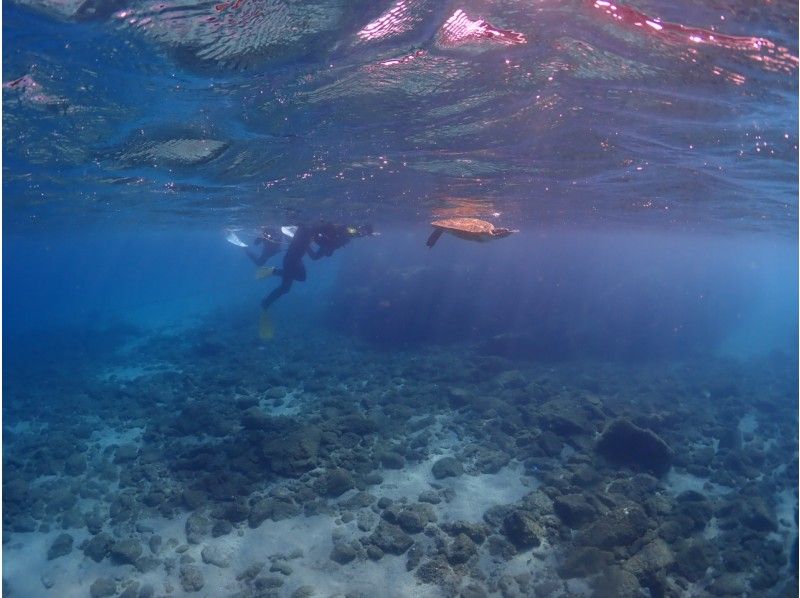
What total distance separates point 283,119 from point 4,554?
1078cm

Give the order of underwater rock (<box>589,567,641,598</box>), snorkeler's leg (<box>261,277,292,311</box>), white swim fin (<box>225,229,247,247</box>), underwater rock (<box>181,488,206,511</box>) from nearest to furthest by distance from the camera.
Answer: underwater rock (<box>589,567,641,598</box>), underwater rock (<box>181,488,206,511</box>), snorkeler's leg (<box>261,277,292,311</box>), white swim fin (<box>225,229,247,247</box>)

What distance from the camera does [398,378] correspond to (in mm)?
17625

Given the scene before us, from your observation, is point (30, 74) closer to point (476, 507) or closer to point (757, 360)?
point (476, 507)

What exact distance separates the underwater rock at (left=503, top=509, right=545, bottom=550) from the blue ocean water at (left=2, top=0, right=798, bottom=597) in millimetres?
57

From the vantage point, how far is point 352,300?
28906 mm

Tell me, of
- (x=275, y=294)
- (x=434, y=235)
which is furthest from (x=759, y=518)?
(x=275, y=294)

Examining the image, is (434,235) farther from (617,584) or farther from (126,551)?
(126,551)

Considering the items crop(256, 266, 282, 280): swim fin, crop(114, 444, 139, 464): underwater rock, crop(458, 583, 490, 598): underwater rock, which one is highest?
crop(256, 266, 282, 280): swim fin

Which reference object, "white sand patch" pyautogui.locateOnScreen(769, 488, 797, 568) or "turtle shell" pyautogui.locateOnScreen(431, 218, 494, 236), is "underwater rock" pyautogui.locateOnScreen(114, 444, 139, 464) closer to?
"turtle shell" pyautogui.locateOnScreen(431, 218, 494, 236)

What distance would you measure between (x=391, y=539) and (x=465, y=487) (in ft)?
8.30

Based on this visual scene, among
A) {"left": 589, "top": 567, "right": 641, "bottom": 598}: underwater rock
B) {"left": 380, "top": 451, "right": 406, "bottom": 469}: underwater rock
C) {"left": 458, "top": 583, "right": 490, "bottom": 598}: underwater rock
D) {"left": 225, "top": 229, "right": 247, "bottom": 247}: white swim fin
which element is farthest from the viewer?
{"left": 225, "top": 229, "right": 247, "bottom": 247}: white swim fin

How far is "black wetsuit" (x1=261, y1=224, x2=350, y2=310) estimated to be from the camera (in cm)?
1688

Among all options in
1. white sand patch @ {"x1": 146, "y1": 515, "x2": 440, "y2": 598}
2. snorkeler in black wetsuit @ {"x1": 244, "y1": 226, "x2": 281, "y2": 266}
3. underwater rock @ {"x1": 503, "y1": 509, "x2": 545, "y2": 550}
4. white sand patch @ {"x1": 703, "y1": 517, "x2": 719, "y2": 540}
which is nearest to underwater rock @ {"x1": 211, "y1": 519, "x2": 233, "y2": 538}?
white sand patch @ {"x1": 146, "y1": 515, "x2": 440, "y2": 598}

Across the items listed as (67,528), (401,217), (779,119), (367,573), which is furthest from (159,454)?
(401,217)
